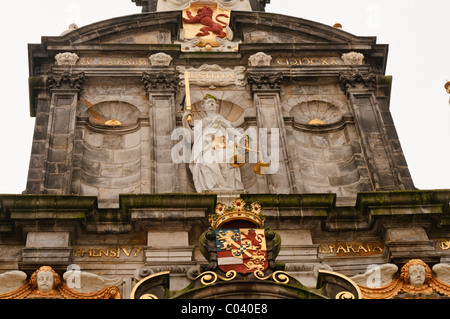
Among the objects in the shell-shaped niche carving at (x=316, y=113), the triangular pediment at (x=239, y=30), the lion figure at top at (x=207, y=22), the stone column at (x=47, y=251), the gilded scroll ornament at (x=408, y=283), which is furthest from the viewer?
the lion figure at top at (x=207, y=22)

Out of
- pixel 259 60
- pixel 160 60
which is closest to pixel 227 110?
pixel 259 60

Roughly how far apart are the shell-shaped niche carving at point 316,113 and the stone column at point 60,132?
17.5ft

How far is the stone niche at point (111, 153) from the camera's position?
65.9ft

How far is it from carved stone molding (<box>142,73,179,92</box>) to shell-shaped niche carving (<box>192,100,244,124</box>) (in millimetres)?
731

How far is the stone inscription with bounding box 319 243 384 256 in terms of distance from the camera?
1819 cm

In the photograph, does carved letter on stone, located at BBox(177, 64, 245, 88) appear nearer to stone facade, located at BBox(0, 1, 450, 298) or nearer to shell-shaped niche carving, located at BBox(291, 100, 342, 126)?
stone facade, located at BBox(0, 1, 450, 298)

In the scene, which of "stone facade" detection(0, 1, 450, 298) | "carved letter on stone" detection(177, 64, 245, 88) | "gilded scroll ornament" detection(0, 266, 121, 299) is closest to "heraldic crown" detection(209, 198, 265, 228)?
"stone facade" detection(0, 1, 450, 298)

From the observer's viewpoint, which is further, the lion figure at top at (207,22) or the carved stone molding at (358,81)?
the lion figure at top at (207,22)

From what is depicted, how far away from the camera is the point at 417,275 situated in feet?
54.7

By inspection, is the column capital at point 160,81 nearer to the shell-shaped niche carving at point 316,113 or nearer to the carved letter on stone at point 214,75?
the carved letter on stone at point 214,75

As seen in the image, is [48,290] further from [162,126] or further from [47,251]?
[162,126]

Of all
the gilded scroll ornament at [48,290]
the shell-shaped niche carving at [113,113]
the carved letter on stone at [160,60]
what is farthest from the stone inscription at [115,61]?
the gilded scroll ornament at [48,290]
